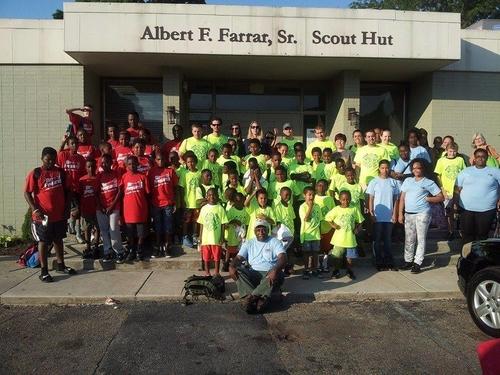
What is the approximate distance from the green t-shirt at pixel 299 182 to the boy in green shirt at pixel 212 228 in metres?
1.39

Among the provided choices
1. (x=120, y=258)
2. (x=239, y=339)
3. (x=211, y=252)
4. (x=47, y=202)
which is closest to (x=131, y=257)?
(x=120, y=258)

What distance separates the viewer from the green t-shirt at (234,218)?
7.20 meters

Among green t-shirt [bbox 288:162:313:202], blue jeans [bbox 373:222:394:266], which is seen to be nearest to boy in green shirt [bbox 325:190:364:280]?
blue jeans [bbox 373:222:394:266]

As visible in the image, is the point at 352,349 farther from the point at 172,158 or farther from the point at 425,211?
the point at 172,158

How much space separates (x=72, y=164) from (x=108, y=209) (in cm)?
109

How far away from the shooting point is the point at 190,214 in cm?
798

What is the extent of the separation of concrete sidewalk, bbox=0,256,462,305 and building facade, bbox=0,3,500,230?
440 cm

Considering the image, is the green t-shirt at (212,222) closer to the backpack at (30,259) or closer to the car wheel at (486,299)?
the backpack at (30,259)

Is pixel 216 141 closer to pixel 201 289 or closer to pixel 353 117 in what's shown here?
pixel 201 289

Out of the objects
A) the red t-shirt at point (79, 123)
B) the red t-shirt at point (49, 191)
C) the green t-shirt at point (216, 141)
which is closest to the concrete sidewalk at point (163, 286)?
the red t-shirt at point (49, 191)

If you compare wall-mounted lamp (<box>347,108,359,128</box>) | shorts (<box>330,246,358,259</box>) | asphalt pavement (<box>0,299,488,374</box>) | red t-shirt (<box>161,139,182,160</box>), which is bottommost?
asphalt pavement (<box>0,299,488,374</box>)

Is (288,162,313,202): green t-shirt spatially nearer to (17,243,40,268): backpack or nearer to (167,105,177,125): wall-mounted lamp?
(167,105,177,125): wall-mounted lamp

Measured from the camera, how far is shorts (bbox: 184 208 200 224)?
7.91 m

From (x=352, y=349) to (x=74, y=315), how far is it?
327cm
